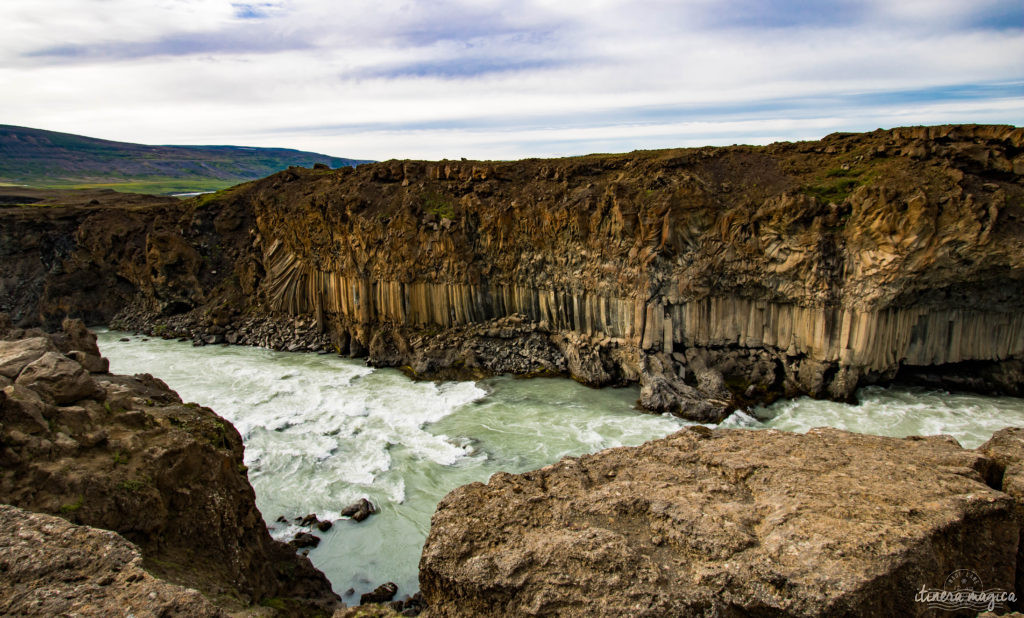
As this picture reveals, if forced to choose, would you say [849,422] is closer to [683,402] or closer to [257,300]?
[683,402]

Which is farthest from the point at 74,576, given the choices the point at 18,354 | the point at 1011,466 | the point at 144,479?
the point at 1011,466

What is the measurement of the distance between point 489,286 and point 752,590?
73.2ft

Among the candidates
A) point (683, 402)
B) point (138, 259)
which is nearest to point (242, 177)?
point (138, 259)

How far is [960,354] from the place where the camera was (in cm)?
2022

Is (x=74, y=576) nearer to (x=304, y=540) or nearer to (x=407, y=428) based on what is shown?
(x=304, y=540)

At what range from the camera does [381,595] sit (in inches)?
424

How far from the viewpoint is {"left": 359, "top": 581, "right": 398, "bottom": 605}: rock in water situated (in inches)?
421

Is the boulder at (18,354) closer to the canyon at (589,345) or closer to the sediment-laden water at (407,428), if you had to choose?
the canyon at (589,345)

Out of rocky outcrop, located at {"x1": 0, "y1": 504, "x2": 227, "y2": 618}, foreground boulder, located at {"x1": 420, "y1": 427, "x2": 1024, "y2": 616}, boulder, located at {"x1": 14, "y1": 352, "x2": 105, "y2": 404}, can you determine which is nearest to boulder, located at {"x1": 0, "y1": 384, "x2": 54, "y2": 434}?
boulder, located at {"x1": 14, "y1": 352, "x2": 105, "y2": 404}

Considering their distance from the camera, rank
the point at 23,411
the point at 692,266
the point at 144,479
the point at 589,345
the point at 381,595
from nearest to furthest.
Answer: the point at 23,411, the point at 144,479, the point at 381,595, the point at 692,266, the point at 589,345

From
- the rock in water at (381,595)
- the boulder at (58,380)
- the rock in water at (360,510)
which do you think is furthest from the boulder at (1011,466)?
the boulder at (58,380)

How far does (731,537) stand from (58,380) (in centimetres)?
999

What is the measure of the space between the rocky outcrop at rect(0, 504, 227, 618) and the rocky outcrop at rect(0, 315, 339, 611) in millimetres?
62

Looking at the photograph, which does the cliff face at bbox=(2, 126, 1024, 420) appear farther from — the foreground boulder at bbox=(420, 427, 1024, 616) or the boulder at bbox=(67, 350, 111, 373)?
the boulder at bbox=(67, 350, 111, 373)
